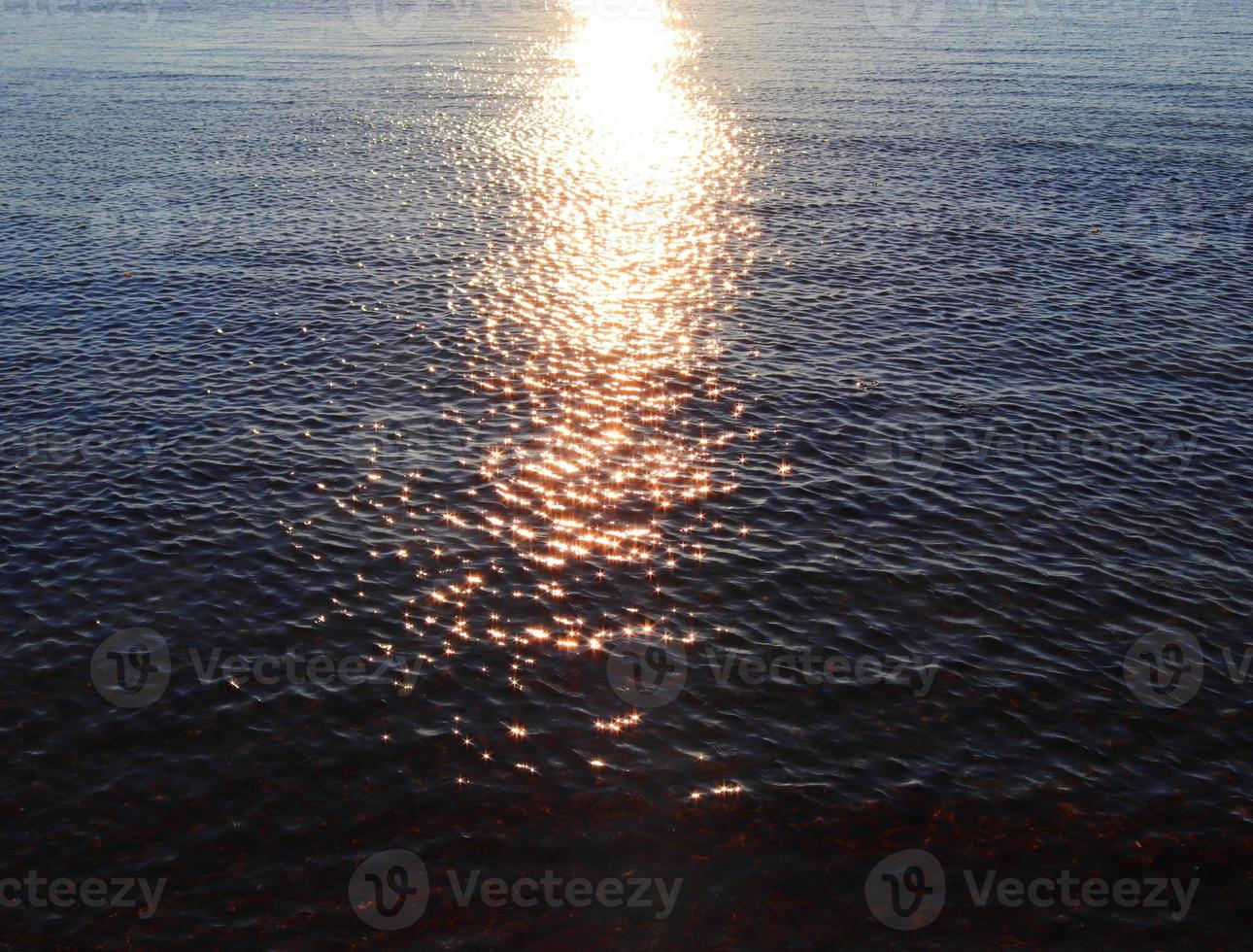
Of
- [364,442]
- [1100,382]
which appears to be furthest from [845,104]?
[364,442]

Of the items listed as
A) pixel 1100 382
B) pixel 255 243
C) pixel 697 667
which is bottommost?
pixel 697 667

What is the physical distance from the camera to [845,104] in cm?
13000

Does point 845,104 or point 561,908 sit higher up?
point 845,104

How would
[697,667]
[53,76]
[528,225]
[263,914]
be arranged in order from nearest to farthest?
[263,914] < [697,667] < [528,225] < [53,76]

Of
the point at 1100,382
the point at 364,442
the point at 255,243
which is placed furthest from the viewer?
the point at 255,243

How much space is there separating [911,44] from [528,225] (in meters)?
120

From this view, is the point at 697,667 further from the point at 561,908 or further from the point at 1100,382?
the point at 1100,382

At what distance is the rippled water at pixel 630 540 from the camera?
29.2 metres

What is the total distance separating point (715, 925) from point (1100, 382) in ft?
148

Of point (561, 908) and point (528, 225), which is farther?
point (528, 225)

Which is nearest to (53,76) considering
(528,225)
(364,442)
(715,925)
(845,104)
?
(528,225)

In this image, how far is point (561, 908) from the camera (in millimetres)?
27469

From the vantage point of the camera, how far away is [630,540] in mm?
43656

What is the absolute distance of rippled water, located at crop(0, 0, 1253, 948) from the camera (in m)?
29.2
